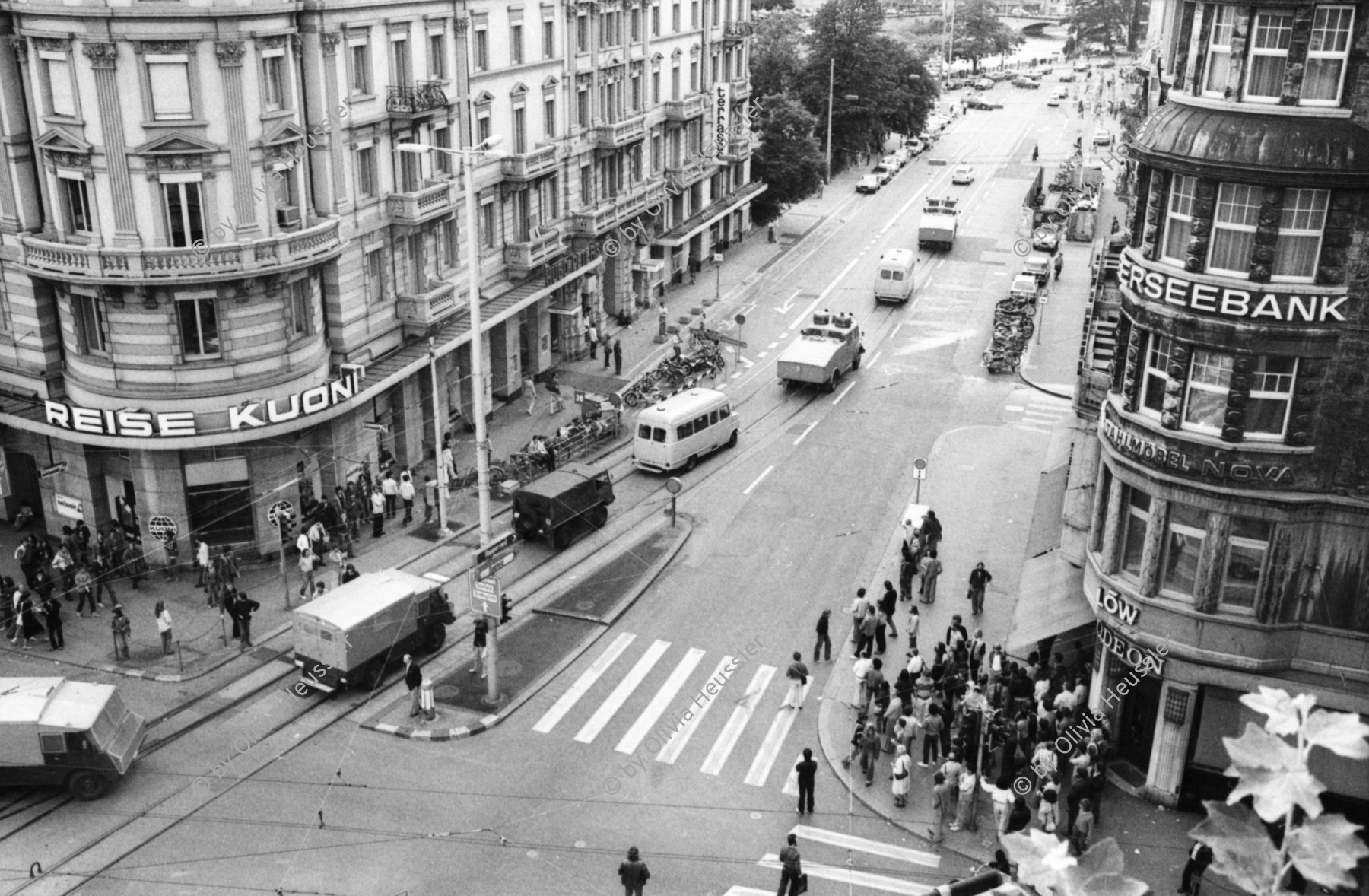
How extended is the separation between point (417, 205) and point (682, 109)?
2933 centimetres

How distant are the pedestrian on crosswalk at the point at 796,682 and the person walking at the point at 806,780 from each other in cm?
390

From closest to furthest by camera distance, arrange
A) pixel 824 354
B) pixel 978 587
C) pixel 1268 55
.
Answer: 1. pixel 1268 55
2. pixel 978 587
3. pixel 824 354

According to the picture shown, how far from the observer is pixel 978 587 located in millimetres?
39250

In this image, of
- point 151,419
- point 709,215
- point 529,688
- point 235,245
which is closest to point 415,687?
point 529,688

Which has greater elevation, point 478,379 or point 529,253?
point 478,379

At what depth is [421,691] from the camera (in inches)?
1315

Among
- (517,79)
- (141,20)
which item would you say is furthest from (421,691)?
(517,79)

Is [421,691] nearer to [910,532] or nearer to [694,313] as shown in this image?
[910,532]

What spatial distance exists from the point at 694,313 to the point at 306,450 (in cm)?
3295

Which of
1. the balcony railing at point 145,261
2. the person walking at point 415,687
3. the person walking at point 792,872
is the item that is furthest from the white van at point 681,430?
the person walking at point 792,872

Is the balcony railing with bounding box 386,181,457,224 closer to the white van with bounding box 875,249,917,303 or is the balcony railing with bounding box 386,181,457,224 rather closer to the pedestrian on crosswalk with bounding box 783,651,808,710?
the pedestrian on crosswalk with bounding box 783,651,808,710

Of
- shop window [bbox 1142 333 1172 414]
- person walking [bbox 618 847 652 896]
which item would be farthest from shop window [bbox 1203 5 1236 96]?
person walking [bbox 618 847 652 896]

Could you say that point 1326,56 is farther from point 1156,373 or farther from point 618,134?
point 618,134

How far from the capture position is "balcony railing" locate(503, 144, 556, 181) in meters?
54.6
